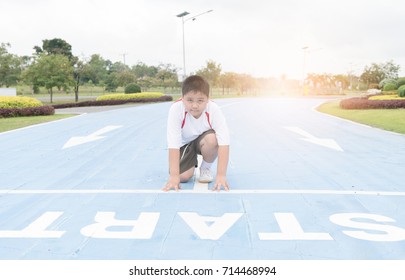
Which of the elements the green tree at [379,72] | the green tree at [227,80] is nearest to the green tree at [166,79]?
the green tree at [227,80]

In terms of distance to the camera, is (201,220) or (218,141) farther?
(218,141)

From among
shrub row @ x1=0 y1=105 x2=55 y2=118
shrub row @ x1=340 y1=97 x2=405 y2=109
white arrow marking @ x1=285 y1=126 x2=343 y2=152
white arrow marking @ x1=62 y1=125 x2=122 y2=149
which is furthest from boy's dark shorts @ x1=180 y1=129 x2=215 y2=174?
shrub row @ x1=340 y1=97 x2=405 y2=109

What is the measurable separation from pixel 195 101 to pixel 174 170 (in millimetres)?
856

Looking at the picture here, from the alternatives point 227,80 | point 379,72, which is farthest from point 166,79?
point 379,72

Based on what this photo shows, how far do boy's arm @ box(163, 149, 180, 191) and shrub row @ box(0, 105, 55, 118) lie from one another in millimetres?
12710

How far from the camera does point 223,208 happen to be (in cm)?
392

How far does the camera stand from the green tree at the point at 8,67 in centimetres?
4100

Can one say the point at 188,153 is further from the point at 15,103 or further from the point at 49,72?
the point at 49,72

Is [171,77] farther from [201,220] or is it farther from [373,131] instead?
[201,220]

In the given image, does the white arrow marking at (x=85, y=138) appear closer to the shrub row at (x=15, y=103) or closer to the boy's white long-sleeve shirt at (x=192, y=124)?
the boy's white long-sleeve shirt at (x=192, y=124)

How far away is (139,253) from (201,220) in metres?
0.84

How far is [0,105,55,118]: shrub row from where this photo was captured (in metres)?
15.1
